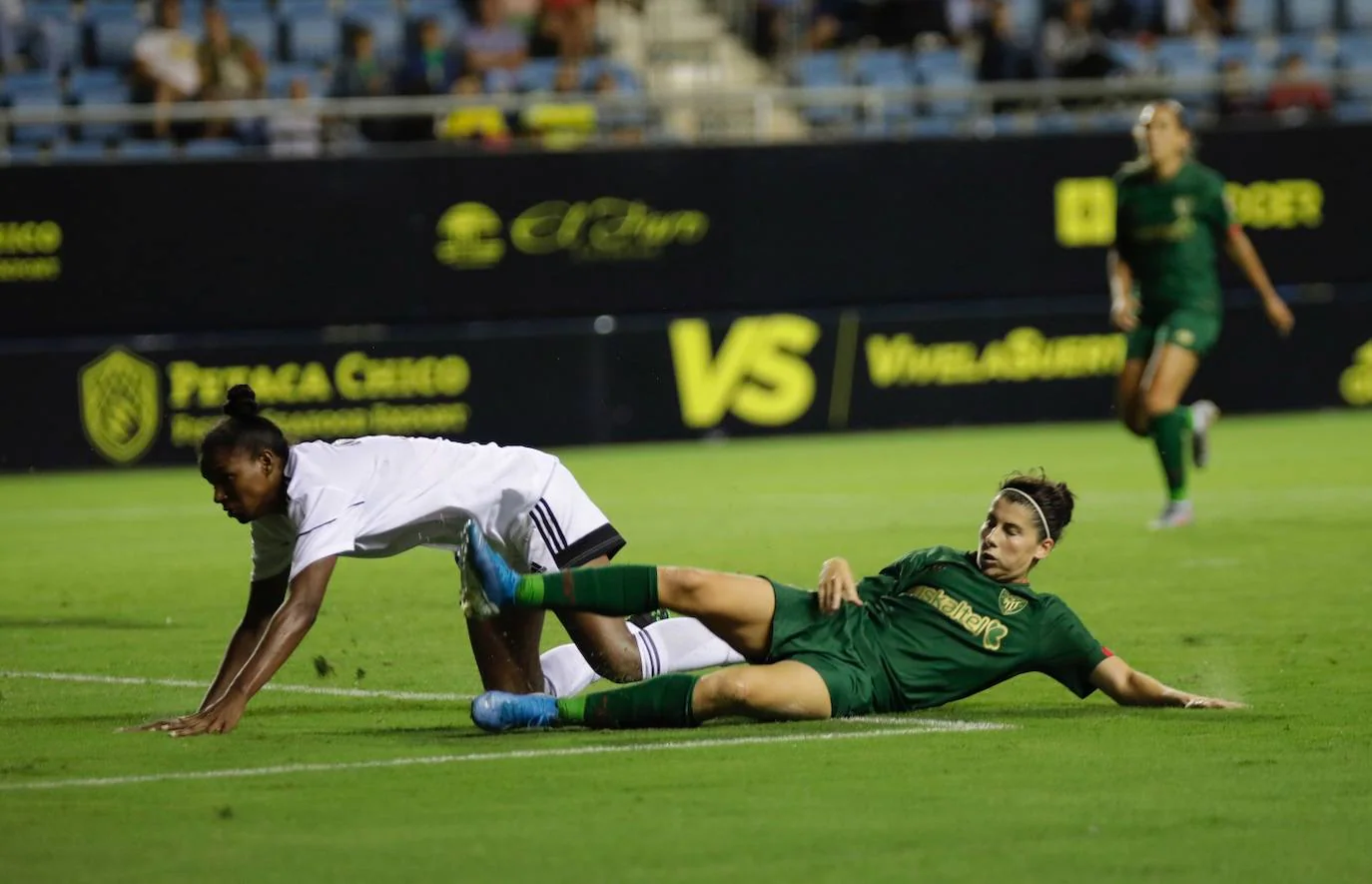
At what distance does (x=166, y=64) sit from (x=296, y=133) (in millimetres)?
1208

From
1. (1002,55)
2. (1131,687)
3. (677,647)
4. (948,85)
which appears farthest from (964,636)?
(948,85)

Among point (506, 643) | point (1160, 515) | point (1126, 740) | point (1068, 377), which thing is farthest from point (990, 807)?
point (1068, 377)

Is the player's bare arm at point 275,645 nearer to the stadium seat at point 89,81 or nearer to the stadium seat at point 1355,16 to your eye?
the stadium seat at point 89,81

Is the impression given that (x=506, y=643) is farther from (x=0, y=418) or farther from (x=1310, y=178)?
(x=1310, y=178)

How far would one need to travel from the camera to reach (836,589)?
7094 mm

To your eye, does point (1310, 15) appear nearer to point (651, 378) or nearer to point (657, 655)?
point (651, 378)

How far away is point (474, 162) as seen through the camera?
20.1 meters

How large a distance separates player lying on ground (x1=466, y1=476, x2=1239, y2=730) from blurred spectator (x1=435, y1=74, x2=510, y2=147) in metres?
13.1

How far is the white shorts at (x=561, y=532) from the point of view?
7461 millimetres

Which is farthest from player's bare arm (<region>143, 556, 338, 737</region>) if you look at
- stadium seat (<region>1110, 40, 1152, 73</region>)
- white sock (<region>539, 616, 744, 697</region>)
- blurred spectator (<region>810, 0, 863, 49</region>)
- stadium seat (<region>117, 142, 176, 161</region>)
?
stadium seat (<region>1110, 40, 1152, 73</region>)

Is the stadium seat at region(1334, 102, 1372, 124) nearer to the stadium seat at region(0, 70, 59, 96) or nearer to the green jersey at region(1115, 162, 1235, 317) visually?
the green jersey at region(1115, 162, 1235, 317)

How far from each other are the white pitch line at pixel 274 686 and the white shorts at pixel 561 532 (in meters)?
0.89

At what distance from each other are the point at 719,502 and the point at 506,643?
334 inches

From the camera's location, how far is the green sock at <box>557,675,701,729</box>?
7051 millimetres
